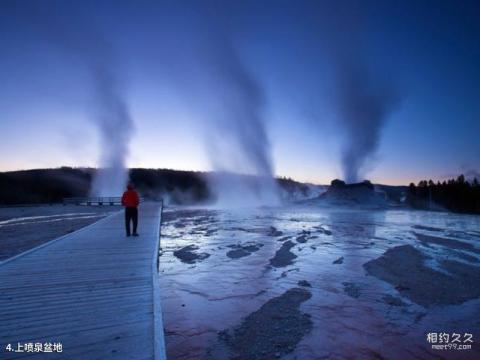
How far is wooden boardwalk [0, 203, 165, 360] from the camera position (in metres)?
3.55

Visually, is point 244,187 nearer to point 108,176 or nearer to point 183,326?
point 108,176

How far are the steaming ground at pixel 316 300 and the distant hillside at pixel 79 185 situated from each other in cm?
4868

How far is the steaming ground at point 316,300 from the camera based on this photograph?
5.23 meters

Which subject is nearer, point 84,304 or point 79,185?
point 84,304

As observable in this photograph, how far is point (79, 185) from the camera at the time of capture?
80438mm

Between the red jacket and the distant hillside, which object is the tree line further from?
the red jacket

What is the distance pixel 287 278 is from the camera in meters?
8.89

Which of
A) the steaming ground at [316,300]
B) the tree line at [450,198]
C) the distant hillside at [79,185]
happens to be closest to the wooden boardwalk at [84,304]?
the steaming ground at [316,300]

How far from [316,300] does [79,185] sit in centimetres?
8674

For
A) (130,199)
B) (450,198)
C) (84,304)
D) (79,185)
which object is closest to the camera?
(84,304)

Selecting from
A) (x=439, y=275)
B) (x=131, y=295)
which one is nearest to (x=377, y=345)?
(x=131, y=295)

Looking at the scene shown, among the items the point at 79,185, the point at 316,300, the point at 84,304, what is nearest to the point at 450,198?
the point at 316,300

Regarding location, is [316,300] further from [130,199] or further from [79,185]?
[79,185]

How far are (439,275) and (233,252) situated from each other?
7344mm
